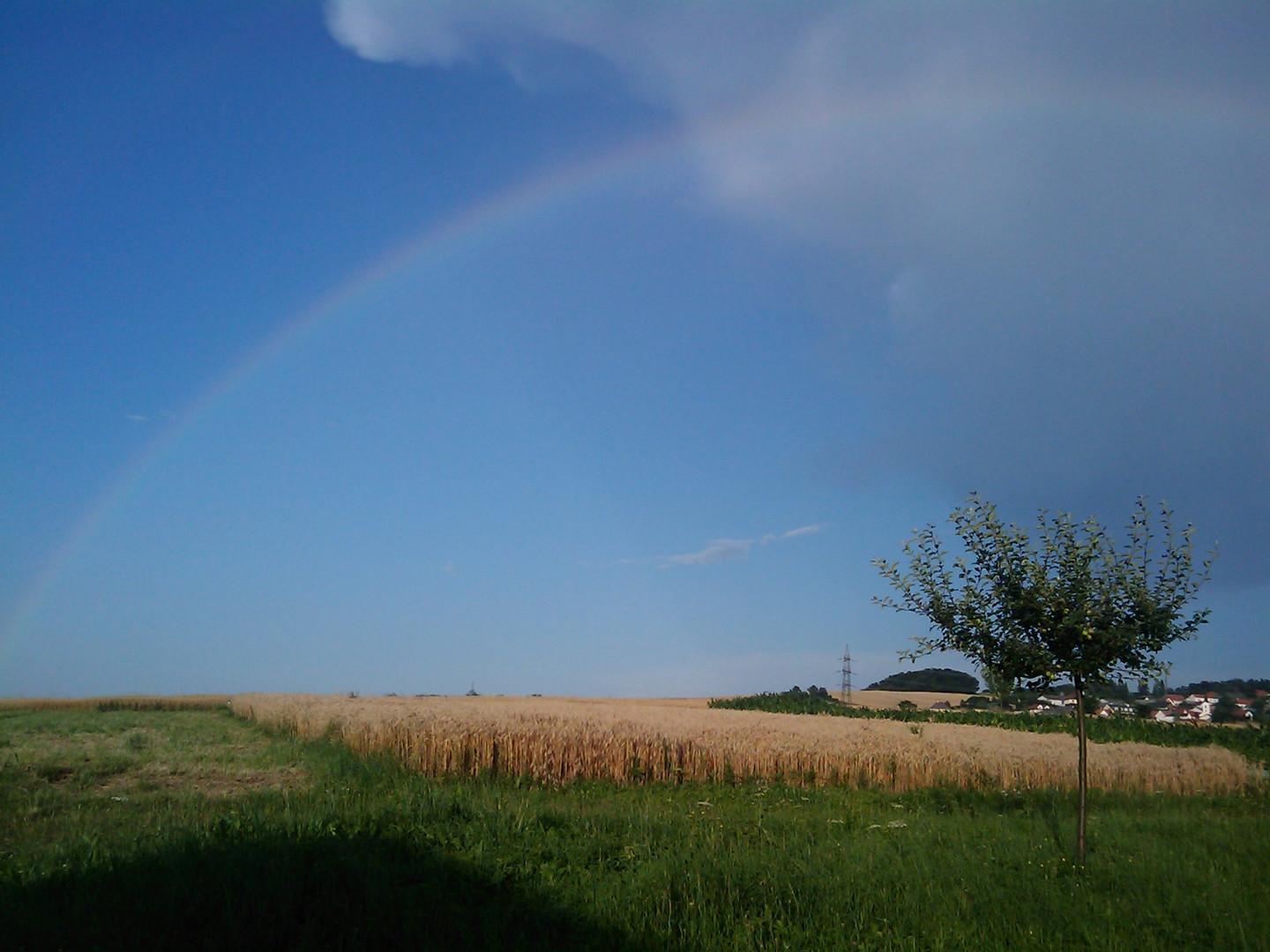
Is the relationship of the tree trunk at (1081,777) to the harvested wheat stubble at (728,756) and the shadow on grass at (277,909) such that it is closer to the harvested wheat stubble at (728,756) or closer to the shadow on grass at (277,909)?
the shadow on grass at (277,909)

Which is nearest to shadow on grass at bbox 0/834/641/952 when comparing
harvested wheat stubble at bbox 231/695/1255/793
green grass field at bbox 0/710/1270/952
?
green grass field at bbox 0/710/1270/952

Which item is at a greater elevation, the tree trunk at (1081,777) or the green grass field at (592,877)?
the tree trunk at (1081,777)

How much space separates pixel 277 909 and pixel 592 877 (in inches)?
134

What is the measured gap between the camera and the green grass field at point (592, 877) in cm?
748

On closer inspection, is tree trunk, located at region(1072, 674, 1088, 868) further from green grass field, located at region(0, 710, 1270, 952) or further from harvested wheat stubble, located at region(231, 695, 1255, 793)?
harvested wheat stubble, located at region(231, 695, 1255, 793)

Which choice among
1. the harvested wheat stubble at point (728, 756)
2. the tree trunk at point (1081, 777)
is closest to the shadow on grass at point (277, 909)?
the tree trunk at point (1081, 777)

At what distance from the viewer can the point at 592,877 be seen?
30.4 ft

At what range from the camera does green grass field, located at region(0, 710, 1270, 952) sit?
24.6 feet

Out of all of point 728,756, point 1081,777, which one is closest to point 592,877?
point 1081,777

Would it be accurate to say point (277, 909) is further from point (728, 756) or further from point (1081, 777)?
point (728, 756)

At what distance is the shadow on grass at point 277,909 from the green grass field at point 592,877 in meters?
0.02

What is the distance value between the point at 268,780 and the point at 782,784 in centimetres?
1259

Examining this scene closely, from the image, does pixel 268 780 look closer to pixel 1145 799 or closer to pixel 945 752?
pixel 945 752

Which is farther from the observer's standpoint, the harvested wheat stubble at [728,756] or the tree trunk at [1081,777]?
the harvested wheat stubble at [728,756]
